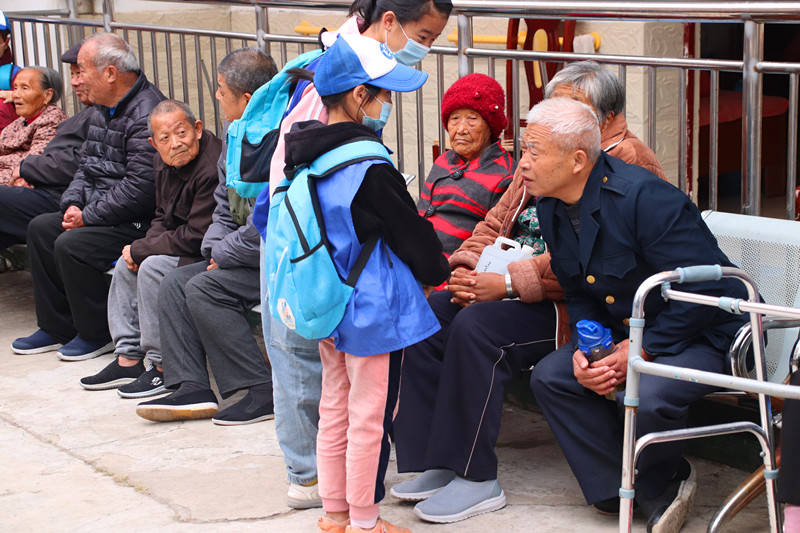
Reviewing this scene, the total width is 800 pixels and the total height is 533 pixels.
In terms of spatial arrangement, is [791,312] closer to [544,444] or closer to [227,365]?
[544,444]

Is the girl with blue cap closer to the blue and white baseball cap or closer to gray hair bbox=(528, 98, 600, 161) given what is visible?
the blue and white baseball cap

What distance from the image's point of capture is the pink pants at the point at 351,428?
3395 mm

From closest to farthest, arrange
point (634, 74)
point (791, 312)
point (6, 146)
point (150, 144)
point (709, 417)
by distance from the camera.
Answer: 1. point (791, 312)
2. point (709, 417)
3. point (150, 144)
4. point (6, 146)
5. point (634, 74)

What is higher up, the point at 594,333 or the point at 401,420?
the point at 594,333

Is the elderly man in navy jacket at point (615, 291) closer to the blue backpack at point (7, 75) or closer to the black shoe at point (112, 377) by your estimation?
the black shoe at point (112, 377)

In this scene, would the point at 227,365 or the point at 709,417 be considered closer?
the point at 709,417

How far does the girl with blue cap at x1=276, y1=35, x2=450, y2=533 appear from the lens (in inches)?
130

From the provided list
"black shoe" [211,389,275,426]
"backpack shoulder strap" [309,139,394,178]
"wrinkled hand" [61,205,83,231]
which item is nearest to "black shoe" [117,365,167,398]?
"black shoe" [211,389,275,426]

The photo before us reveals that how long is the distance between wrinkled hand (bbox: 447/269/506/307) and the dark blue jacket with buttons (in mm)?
360

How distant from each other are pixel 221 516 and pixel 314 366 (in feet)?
2.04

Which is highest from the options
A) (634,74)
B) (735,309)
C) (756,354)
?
(634,74)

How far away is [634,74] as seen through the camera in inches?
276

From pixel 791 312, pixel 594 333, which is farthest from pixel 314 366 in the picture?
pixel 791 312

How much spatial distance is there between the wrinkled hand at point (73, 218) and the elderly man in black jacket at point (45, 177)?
16.2 inches
